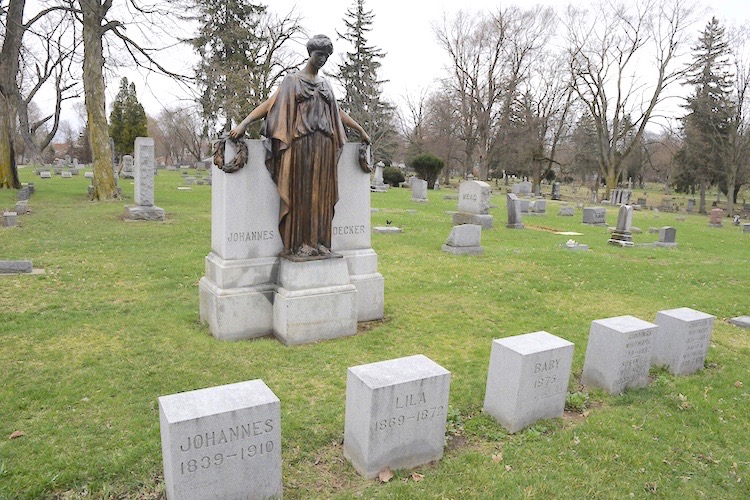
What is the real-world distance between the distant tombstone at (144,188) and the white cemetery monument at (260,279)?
9.48 m

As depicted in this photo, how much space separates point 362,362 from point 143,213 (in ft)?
37.5

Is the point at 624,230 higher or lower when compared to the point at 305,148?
lower

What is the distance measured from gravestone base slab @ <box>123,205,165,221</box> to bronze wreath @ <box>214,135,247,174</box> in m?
10.0

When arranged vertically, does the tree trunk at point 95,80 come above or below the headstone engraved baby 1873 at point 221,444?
above

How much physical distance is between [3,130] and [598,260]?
22.3 metres

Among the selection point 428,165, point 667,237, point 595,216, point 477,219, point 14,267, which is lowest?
point 14,267

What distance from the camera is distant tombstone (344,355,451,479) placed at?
339 cm

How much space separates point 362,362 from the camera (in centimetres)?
529

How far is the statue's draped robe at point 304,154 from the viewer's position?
5.62 metres

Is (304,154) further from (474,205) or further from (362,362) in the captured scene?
(474,205)

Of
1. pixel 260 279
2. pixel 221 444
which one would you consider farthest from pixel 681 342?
pixel 221 444

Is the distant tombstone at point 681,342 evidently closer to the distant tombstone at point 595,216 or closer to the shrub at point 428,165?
the distant tombstone at point 595,216

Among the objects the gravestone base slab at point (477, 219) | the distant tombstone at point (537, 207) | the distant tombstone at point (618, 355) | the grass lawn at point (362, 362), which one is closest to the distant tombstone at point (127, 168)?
the grass lawn at point (362, 362)

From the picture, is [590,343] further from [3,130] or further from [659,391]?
[3,130]
